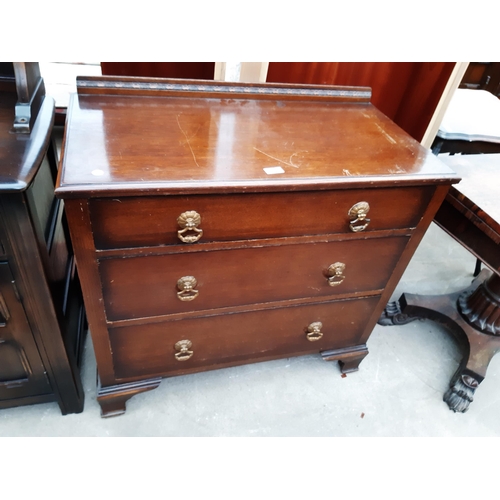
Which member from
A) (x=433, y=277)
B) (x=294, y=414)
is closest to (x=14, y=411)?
(x=294, y=414)

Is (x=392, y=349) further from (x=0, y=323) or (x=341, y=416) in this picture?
(x=0, y=323)

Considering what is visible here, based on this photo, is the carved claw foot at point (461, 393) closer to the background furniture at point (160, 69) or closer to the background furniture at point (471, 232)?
the background furniture at point (471, 232)

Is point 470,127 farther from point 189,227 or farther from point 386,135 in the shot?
point 189,227

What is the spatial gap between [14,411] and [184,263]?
0.91m

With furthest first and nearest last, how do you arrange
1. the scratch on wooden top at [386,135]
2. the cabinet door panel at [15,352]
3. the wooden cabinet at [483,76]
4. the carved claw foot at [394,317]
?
1. the wooden cabinet at [483,76]
2. the carved claw foot at [394,317]
3. the scratch on wooden top at [386,135]
4. the cabinet door panel at [15,352]

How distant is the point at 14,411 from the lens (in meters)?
1.45

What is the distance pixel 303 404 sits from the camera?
161 centimetres

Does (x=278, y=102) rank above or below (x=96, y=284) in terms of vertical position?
above

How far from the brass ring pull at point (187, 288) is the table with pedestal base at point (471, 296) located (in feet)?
3.07

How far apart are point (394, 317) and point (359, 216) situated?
39.2 inches

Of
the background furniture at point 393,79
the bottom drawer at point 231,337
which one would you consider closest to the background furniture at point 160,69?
the background furniture at point 393,79

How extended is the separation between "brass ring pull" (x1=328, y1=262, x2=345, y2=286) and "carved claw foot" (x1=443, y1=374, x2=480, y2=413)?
0.81 metres

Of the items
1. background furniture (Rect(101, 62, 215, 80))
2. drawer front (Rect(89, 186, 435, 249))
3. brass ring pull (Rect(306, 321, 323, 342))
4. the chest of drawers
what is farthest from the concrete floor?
background furniture (Rect(101, 62, 215, 80))

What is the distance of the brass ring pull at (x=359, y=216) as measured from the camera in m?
1.11
